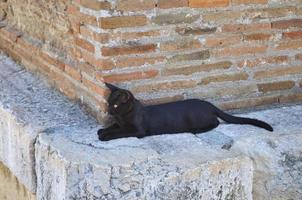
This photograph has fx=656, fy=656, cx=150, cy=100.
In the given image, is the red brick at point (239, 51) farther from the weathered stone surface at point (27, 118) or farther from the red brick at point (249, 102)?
the weathered stone surface at point (27, 118)

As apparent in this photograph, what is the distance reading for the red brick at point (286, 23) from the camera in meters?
4.02

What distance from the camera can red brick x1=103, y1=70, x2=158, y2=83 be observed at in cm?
367

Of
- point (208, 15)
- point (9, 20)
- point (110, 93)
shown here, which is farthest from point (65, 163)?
point (9, 20)

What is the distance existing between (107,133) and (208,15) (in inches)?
37.0

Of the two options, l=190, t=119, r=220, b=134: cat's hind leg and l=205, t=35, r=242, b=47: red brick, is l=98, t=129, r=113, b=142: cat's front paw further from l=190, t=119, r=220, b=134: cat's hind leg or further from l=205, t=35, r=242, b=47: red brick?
l=205, t=35, r=242, b=47: red brick

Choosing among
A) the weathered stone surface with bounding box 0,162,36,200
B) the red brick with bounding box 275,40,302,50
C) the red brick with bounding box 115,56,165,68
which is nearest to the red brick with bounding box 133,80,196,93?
the red brick with bounding box 115,56,165,68

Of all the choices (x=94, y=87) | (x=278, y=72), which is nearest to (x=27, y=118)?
(x=94, y=87)

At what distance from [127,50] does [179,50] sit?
0.33m

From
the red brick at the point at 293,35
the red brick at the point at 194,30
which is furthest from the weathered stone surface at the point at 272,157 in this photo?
the red brick at the point at 293,35

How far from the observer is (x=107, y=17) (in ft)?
11.7

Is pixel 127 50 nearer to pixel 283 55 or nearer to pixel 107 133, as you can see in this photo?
pixel 107 133

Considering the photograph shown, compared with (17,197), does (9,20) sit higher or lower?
higher

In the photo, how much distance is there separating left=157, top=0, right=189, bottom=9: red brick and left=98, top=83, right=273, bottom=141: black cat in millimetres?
543

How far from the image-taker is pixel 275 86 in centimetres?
416
